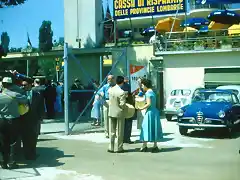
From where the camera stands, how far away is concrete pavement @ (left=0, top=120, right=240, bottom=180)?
7.48 meters

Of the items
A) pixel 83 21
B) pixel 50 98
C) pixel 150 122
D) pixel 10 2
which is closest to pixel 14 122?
pixel 150 122

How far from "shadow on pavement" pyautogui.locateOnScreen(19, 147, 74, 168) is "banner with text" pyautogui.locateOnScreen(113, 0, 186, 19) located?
57.1 ft

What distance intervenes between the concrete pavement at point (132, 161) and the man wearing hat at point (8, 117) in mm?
389

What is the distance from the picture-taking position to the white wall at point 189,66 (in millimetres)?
21703

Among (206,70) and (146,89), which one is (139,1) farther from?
(146,89)

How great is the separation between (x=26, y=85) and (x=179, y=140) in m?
4.65

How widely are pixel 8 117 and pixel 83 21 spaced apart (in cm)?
1772

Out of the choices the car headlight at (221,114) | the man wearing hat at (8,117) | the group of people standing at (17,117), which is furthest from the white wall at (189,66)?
the man wearing hat at (8,117)

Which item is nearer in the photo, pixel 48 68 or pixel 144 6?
pixel 144 6

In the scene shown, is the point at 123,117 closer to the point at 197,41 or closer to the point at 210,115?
the point at 210,115

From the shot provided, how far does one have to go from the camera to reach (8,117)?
7.68m

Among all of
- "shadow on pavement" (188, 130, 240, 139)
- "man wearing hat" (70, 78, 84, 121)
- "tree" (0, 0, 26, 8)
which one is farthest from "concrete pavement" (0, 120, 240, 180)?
"tree" (0, 0, 26, 8)

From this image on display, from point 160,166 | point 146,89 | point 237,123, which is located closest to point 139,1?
point 237,123

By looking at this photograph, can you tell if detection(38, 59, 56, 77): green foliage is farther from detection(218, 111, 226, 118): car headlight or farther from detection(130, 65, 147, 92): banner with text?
detection(218, 111, 226, 118): car headlight
